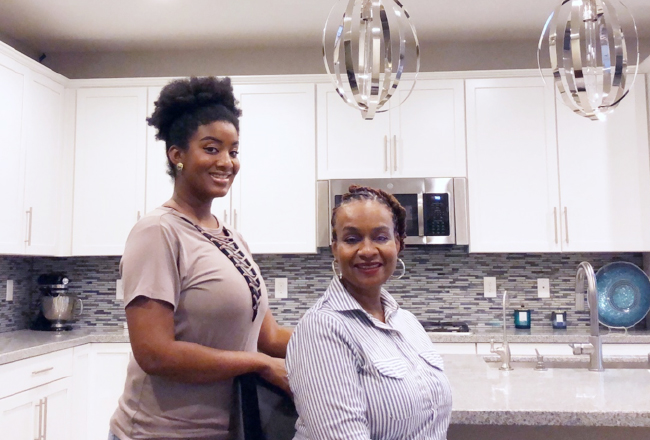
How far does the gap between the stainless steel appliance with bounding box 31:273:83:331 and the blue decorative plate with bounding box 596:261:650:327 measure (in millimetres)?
3077

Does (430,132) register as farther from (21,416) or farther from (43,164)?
(21,416)

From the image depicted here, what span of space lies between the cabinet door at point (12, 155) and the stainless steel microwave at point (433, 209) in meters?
1.64

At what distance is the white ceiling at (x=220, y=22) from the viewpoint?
3262 millimetres

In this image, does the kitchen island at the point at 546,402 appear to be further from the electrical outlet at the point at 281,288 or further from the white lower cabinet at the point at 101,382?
the white lower cabinet at the point at 101,382

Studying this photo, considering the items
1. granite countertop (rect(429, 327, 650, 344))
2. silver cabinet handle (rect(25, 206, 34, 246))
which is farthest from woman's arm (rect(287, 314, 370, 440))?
silver cabinet handle (rect(25, 206, 34, 246))

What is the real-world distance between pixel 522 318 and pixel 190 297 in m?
2.73

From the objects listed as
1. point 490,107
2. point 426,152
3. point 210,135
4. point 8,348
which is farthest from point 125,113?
point 210,135

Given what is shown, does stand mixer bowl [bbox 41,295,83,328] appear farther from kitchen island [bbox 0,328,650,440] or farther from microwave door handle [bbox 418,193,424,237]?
kitchen island [bbox 0,328,650,440]

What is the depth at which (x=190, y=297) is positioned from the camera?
1.19m

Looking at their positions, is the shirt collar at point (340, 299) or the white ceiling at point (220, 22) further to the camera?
the white ceiling at point (220, 22)

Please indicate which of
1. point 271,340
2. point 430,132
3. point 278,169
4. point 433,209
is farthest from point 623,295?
point 271,340

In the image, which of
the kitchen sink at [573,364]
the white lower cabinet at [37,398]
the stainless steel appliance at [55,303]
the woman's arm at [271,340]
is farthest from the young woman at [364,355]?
the stainless steel appliance at [55,303]

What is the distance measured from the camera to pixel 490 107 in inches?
137

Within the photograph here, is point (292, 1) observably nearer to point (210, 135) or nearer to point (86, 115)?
point (86, 115)
